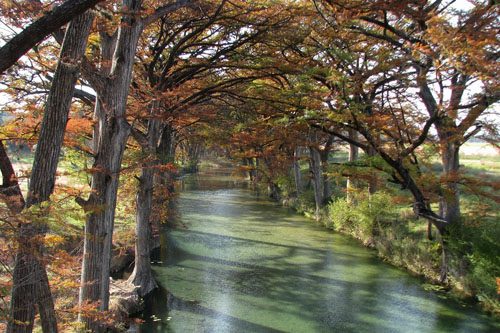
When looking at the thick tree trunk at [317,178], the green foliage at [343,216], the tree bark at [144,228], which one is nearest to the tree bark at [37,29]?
the tree bark at [144,228]

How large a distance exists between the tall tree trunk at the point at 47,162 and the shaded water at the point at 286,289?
4409mm

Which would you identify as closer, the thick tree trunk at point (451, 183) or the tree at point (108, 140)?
the tree at point (108, 140)

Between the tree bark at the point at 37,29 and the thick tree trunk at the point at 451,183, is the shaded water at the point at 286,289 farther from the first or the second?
the tree bark at the point at 37,29

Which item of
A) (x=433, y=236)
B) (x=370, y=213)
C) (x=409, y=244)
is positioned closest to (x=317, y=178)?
(x=370, y=213)

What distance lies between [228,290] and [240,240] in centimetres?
604

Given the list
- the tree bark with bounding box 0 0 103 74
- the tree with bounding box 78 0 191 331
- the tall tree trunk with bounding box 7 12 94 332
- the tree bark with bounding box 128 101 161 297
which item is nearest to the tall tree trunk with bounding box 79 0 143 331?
the tree with bounding box 78 0 191 331

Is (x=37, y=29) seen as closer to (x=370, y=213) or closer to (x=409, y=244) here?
(x=409, y=244)

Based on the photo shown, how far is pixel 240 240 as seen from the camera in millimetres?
17641

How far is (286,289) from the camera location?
11.8 metres

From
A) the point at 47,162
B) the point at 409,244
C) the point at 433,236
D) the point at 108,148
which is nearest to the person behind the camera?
the point at 47,162

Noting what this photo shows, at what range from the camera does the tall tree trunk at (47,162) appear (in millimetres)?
5113

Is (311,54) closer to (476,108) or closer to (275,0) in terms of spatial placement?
(275,0)

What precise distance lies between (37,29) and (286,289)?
33.6 ft

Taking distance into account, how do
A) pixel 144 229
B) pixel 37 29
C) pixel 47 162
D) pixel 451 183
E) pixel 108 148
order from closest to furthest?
pixel 37 29 → pixel 47 162 → pixel 108 148 → pixel 451 183 → pixel 144 229
